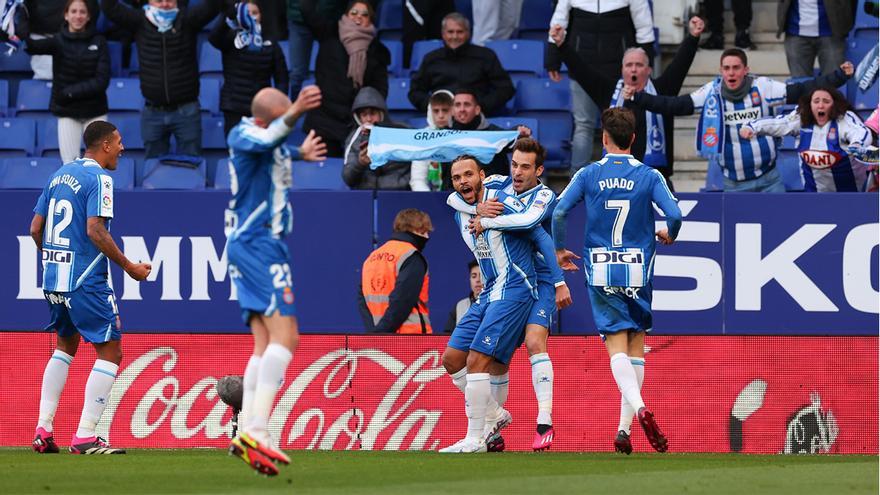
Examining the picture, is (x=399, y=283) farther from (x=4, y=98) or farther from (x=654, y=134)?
(x=4, y=98)

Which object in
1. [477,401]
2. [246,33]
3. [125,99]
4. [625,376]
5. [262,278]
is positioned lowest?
[477,401]

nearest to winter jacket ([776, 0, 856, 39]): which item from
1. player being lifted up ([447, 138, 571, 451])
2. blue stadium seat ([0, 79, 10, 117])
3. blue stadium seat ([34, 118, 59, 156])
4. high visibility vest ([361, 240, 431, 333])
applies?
high visibility vest ([361, 240, 431, 333])

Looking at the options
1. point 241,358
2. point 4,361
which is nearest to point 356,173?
point 241,358

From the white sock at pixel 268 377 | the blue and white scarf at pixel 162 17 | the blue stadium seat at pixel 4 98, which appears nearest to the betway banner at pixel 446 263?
the blue and white scarf at pixel 162 17

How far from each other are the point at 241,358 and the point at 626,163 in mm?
3542

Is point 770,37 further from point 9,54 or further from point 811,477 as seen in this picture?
point 811,477

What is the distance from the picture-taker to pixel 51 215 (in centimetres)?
1066

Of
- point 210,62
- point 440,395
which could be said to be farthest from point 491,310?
point 210,62

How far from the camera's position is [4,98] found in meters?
17.7

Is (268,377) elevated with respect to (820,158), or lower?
lower

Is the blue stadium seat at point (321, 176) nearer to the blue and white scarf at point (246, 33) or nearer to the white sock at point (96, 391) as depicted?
the blue and white scarf at point (246, 33)

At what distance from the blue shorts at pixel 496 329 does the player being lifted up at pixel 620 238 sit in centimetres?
52

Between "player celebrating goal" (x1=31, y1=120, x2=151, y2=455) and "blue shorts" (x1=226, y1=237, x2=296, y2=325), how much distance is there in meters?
2.08

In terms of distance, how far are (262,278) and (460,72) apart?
7.19 m
